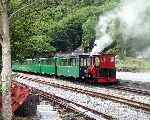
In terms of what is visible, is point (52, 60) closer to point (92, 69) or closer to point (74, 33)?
point (92, 69)

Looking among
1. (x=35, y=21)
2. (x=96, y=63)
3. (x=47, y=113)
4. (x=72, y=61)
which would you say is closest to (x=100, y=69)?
(x=96, y=63)

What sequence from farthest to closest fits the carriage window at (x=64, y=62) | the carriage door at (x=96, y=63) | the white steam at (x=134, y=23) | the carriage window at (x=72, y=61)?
the white steam at (x=134, y=23) < the carriage window at (x=64, y=62) < the carriage window at (x=72, y=61) < the carriage door at (x=96, y=63)

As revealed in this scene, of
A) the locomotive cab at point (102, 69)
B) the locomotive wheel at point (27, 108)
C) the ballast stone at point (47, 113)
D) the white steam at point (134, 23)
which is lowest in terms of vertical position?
the ballast stone at point (47, 113)

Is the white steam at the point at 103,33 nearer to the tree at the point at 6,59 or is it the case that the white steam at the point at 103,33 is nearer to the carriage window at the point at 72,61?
the carriage window at the point at 72,61

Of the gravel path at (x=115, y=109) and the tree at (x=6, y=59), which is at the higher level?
the tree at (x=6, y=59)

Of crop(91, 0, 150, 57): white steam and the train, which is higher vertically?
crop(91, 0, 150, 57): white steam

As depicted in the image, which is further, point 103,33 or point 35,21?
point 103,33

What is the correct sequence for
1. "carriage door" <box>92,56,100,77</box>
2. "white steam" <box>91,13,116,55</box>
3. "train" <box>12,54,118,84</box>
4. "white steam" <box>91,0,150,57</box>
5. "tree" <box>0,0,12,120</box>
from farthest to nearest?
"white steam" <box>91,0,150,57</box>, "white steam" <box>91,13,116,55</box>, "train" <box>12,54,118,84</box>, "carriage door" <box>92,56,100,77</box>, "tree" <box>0,0,12,120</box>

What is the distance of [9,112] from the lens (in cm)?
1496

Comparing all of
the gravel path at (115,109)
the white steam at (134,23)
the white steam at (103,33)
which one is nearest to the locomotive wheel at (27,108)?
the gravel path at (115,109)

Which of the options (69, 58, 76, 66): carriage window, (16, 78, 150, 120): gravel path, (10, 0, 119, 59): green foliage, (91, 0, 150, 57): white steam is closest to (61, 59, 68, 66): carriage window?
(69, 58, 76, 66): carriage window

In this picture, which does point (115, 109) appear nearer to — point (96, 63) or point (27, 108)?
point (27, 108)

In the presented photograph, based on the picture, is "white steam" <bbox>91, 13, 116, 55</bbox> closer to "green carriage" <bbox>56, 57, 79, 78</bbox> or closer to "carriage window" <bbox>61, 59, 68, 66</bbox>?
"green carriage" <bbox>56, 57, 79, 78</bbox>

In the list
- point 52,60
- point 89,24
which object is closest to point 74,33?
point 89,24
